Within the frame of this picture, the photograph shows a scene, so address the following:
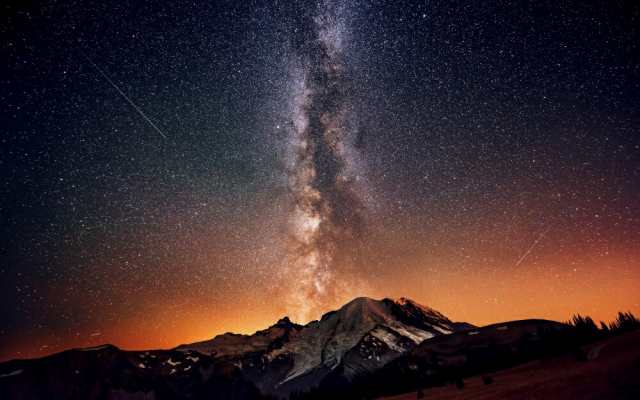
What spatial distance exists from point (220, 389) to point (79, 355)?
7964 cm

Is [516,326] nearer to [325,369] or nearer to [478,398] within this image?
[478,398]

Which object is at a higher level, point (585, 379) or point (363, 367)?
point (363, 367)

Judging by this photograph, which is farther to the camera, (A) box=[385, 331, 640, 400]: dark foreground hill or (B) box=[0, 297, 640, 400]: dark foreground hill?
(B) box=[0, 297, 640, 400]: dark foreground hill

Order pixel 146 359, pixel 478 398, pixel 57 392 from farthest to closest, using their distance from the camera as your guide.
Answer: pixel 146 359, pixel 57 392, pixel 478 398

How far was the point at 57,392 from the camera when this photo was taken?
482 ft

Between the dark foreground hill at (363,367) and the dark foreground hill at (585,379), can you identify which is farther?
the dark foreground hill at (363,367)

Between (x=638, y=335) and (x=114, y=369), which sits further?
(x=114, y=369)

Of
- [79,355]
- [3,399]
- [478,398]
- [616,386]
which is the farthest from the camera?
[79,355]

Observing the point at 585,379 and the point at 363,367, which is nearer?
the point at 585,379

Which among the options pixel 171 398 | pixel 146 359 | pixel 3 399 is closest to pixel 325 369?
pixel 171 398

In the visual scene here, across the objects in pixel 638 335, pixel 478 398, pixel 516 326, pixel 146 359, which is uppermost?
pixel 146 359

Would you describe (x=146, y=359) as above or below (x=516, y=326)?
above

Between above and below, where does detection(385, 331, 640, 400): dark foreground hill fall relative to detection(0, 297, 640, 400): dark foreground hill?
below

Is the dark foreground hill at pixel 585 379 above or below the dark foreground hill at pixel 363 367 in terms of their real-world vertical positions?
below
